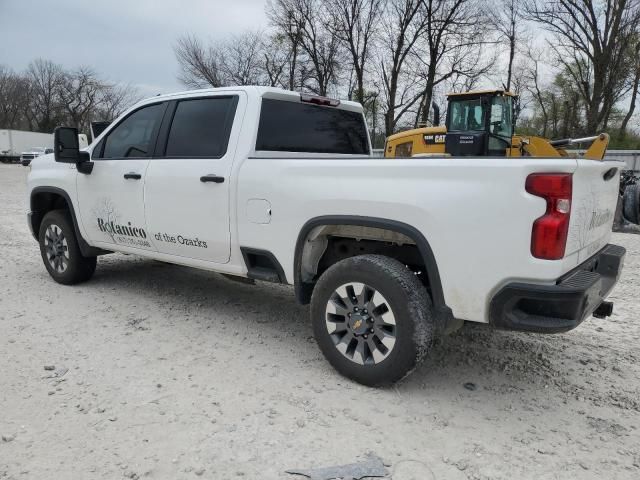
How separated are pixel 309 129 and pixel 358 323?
1.94m

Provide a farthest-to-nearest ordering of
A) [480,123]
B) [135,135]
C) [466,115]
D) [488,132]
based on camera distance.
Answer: [466,115] → [480,123] → [488,132] → [135,135]

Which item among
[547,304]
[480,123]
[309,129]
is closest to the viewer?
[547,304]

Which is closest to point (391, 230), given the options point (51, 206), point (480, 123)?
point (51, 206)

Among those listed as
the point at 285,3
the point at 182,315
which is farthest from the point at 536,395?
the point at 285,3

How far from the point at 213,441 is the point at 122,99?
243ft

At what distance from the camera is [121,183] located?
185 inches

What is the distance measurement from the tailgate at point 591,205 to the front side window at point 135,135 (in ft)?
11.1

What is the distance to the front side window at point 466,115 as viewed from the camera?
11.4 meters

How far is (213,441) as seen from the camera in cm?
273

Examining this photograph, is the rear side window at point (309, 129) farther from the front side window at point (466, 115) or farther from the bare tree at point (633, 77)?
the bare tree at point (633, 77)

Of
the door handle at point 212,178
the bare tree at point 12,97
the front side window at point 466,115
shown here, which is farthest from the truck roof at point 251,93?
the bare tree at point 12,97

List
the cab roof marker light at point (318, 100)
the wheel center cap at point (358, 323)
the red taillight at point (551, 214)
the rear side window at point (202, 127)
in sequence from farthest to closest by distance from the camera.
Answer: the cab roof marker light at point (318, 100) < the rear side window at point (202, 127) < the wheel center cap at point (358, 323) < the red taillight at point (551, 214)

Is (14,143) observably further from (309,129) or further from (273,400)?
(273,400)

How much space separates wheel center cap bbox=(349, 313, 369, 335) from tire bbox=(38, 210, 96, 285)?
343 cm
